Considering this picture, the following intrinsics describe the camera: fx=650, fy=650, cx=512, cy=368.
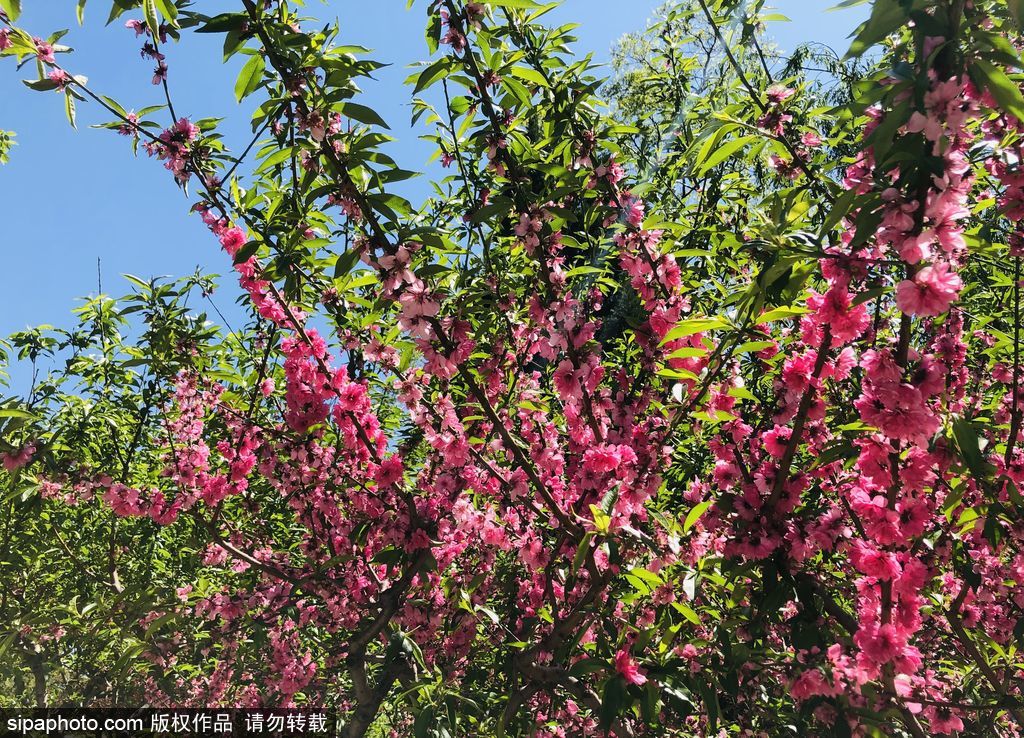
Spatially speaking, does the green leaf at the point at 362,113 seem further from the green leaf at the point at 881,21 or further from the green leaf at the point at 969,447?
the green leaf at the point at 969,447

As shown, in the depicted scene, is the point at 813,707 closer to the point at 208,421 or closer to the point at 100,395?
the point at 208,421

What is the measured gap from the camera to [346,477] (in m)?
3.74

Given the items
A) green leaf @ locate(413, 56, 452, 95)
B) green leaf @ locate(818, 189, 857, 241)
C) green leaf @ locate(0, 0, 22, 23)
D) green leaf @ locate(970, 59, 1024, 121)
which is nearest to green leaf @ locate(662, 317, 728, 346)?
green leaf @ locate(818, 189, 857, 241)

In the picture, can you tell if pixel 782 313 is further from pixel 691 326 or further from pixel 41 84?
pixel 41 84

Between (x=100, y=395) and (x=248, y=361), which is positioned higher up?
(x=248, y=361)

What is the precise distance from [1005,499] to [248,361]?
429 centimetres

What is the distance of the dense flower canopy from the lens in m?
1.81

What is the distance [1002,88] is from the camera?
4.14 feet

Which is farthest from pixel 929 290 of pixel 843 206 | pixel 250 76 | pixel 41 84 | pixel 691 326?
pixel 41 84

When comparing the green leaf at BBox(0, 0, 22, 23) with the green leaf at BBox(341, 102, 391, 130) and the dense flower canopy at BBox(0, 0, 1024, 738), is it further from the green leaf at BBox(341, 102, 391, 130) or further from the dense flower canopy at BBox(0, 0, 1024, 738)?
the green leaf at BBox(341, 102, 391, 130)

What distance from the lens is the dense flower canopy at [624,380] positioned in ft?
5.93

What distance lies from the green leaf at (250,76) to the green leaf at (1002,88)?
1.81 meters

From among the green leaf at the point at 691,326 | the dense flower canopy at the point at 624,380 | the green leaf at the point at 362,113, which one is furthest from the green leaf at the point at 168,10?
the green leaf at the point at 691,326

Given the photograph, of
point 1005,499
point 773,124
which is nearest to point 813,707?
point 1005,499
